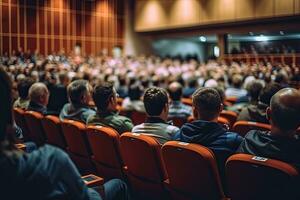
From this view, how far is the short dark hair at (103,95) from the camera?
363cm

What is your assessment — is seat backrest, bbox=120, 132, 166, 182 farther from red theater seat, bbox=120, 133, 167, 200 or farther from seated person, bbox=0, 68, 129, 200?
seated person, bbox=0, 68, 129, 200

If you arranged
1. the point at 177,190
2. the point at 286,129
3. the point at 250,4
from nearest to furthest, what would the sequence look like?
the point at 286,129, the point at 177,190, the point at 250,4

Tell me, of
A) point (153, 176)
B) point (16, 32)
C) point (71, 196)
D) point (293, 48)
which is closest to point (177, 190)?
point (153, 176)

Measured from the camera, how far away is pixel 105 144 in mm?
3109

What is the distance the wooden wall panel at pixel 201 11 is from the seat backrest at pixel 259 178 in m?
11.4

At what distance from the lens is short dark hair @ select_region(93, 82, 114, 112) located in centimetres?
363

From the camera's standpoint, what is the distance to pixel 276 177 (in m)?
1.92

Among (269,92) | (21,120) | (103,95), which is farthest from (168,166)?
(21,120)

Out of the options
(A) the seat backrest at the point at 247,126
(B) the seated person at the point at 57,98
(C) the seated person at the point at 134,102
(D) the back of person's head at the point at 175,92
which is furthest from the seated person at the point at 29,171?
(C) the seated person at the point at 134,102

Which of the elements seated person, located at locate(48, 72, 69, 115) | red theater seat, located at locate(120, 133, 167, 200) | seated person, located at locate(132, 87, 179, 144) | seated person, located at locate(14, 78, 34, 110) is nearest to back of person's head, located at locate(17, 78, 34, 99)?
seated person, located at locate(14, 78, 34, 110)

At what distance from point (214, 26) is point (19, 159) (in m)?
14.4

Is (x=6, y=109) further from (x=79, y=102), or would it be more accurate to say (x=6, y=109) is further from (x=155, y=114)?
(x=79, y=102)

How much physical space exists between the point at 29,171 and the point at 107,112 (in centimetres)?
224

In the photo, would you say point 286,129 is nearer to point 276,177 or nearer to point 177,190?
point 276,177
